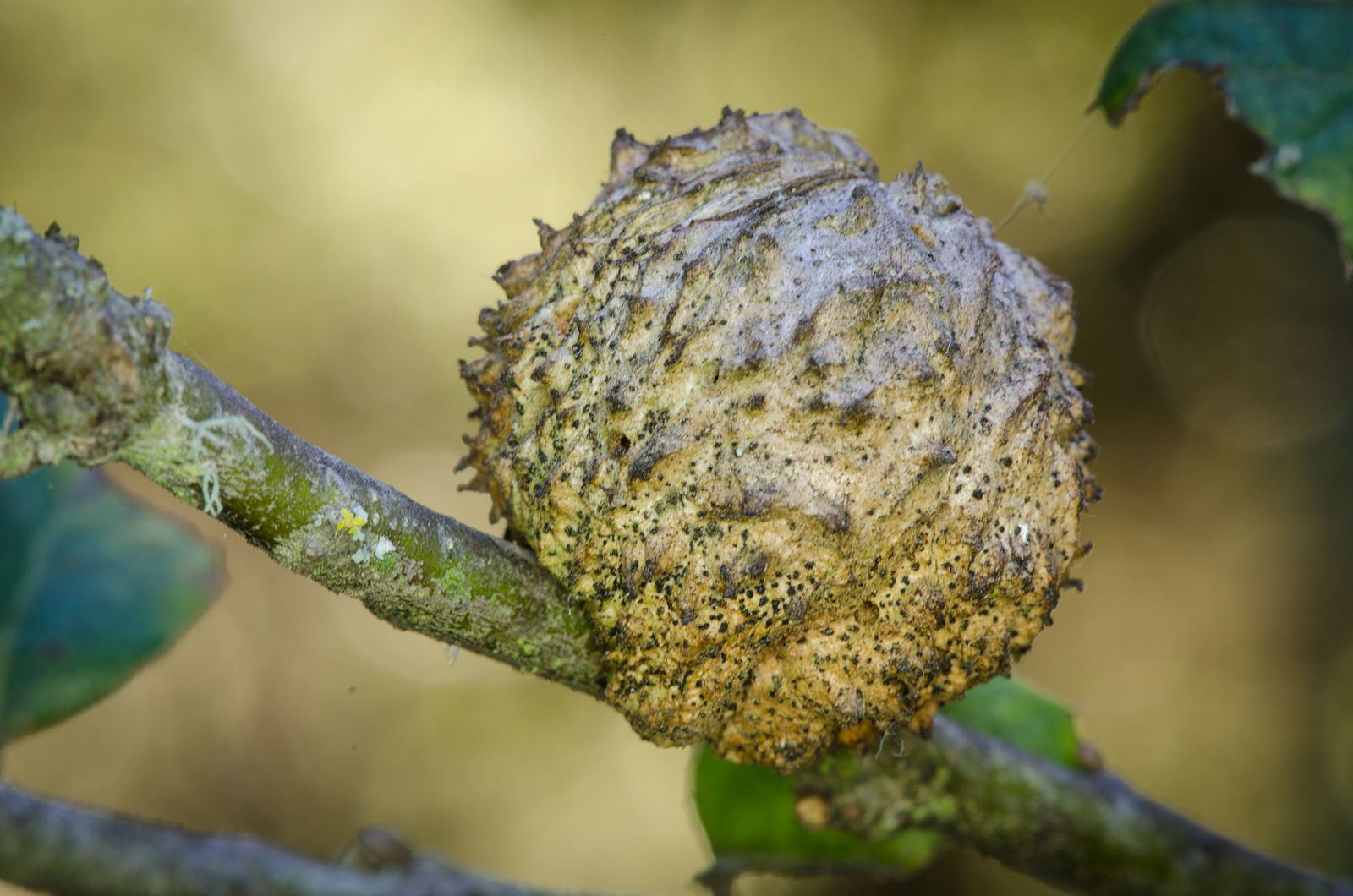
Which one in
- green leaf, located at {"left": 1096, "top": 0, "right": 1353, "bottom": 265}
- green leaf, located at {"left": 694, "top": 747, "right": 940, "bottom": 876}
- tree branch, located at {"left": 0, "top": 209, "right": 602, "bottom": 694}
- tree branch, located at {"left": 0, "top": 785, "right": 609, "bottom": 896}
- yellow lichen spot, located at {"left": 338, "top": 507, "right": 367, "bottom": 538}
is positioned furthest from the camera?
green leaf, located at {"left": 694, "top": 747, "right": 940, "bottom": 876}

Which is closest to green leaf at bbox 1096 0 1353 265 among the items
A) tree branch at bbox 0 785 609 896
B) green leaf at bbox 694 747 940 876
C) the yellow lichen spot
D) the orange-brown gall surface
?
the orange-brown gall surface

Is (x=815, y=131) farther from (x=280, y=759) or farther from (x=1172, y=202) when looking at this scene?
(x=280, y=759)

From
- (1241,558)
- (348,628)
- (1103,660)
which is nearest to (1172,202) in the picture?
(1241,558)

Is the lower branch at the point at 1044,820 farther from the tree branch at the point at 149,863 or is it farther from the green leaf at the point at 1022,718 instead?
the tree branch at the point at 149,863

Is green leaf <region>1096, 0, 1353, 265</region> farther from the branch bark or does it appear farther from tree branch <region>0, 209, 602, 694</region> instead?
tree branch <region>0, 209, 602, 694</region>

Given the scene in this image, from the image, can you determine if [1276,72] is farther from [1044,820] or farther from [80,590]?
[80,590]
